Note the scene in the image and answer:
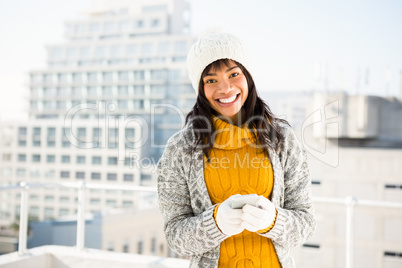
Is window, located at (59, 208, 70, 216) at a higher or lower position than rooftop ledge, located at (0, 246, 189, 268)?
lower

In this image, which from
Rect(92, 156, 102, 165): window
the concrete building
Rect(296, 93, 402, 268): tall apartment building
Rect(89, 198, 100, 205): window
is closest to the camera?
Rect(296, 93, 402, 268): tall apartment building

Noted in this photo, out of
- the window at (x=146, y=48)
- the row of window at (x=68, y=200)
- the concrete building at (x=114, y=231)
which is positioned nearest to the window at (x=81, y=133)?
the row of window at (x=68, y=200)

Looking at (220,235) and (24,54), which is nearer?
(220,235)

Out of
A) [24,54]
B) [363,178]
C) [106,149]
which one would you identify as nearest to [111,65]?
[106,149]

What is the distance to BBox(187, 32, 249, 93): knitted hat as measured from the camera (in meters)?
0.88

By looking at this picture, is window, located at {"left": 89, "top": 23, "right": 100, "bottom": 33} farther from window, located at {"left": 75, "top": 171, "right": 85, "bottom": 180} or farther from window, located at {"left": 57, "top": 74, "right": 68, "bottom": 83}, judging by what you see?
window, located at {"left": 75, "top": 171, "right": 85, "bottom": 180}

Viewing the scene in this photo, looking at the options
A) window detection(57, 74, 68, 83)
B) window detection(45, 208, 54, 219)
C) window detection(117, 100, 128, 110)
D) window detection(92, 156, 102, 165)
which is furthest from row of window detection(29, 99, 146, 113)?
window detection(45, 208, 54, 219)

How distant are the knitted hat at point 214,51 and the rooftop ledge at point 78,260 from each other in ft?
3.81

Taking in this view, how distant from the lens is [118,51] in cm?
4153

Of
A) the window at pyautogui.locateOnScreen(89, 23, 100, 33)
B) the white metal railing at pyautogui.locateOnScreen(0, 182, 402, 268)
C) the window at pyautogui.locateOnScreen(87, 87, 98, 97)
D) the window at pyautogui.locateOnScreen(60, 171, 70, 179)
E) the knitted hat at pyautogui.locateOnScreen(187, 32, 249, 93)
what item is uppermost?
the window at pyautogui.locateOnScreen(89, 23, 100, 33)

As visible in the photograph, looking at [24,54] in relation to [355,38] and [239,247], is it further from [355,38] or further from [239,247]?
[239,247]

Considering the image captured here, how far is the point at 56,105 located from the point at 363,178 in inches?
1340

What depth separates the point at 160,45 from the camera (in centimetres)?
4034

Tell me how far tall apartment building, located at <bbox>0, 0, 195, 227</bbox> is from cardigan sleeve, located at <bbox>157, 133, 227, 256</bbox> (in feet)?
116
